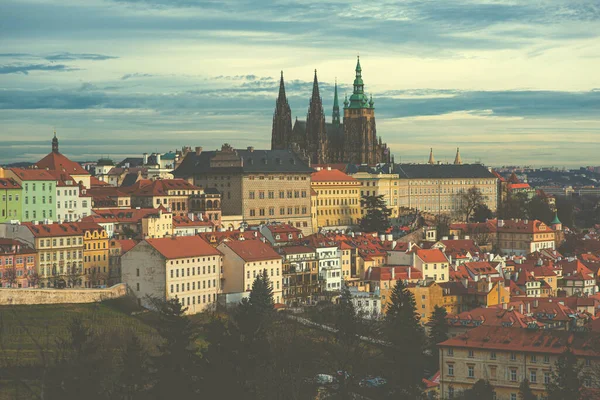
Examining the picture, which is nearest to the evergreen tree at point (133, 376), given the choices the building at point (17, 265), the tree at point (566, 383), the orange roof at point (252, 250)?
the tree at point (566, 383)

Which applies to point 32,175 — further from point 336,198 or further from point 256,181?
point 336,198

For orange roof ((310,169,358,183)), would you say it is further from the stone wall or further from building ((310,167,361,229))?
the stone wall

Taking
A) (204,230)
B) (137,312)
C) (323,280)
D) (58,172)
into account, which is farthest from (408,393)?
(58,172)

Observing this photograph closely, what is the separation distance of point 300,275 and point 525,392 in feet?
111

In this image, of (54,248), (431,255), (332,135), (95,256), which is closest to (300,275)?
(431,255)

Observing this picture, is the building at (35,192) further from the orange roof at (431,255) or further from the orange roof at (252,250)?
the orange roof at (431,255)

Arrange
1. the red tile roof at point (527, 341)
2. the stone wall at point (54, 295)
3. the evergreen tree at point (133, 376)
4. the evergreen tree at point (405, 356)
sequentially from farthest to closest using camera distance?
the stone wall at point (54, 295) < the evergreen tree at point (405, 356) < the red tile roof at point (527, 341) < the evergreen tree at point (133, 376)

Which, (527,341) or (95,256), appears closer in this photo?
(527,341)

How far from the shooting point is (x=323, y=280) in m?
85.4

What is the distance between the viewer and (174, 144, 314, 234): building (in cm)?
11419

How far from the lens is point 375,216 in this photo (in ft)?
401

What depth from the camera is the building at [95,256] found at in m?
80.2

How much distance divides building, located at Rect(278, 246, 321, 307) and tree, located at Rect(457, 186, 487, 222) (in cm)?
5964

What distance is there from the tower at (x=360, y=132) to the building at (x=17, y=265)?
276 feet
